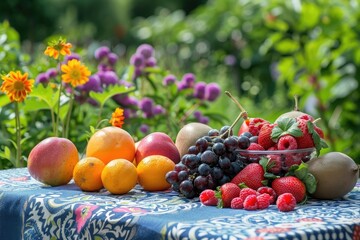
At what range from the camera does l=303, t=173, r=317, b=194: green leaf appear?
1.84m

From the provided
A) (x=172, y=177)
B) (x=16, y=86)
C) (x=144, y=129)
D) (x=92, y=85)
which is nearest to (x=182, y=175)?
(x=172, y=177)

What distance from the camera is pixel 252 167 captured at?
6.14ft

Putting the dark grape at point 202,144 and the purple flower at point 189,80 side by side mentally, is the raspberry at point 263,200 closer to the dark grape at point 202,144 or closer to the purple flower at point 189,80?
the dark grape at point 202,144

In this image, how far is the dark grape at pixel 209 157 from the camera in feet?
6.19

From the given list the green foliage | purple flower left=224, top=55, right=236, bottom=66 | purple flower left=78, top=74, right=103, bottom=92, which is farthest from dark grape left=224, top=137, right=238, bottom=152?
purple flower left=224, top=55, right=236, bottom=66

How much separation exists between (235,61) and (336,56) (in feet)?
6.09

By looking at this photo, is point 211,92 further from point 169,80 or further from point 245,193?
point 245,193

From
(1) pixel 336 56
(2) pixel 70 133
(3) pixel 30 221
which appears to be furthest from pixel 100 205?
(1) pixel 336 56

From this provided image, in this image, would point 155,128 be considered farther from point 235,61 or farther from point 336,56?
point 235,61

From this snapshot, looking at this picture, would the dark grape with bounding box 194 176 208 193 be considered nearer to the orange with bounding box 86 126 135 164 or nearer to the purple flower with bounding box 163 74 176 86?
the orange with bounding box 86 126 135 164

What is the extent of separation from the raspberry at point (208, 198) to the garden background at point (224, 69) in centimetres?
65

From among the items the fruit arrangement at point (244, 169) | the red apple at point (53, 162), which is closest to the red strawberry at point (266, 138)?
the fruit arrangement at point (244, 169)

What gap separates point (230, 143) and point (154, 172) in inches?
9.5

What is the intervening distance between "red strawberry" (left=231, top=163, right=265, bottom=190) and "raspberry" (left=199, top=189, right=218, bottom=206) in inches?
4.0
